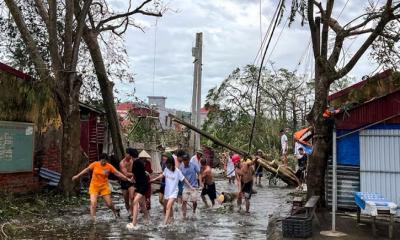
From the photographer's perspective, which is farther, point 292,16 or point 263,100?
point 263,100

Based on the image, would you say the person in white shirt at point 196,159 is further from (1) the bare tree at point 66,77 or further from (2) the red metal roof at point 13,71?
(2) the red metal roof at point 13,71

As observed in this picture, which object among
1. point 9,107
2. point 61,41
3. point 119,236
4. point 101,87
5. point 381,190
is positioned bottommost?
point 119,236

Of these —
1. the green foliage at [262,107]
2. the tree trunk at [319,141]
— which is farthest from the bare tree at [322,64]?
the green foliage at [262,107]

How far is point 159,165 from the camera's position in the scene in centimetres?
2566

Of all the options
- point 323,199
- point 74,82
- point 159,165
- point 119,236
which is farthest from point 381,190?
point 159,165

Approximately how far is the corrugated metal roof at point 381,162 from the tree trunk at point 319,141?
2.88 ft

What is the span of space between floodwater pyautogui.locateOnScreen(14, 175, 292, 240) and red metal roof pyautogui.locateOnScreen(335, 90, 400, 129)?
295 cm

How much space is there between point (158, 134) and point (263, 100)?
45.3ft

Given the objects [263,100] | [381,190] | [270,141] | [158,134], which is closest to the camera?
[381,190]

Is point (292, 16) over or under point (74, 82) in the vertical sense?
over

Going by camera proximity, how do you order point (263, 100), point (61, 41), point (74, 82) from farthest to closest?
point (263, 100) → point (61, 41) → point (74, 82)

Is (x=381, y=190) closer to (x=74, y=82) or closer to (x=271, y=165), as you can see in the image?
(x=74, y=82)

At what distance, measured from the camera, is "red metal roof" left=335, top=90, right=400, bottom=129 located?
1191 cm

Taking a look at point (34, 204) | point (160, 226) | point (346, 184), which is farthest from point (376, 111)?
point (34, 204)
